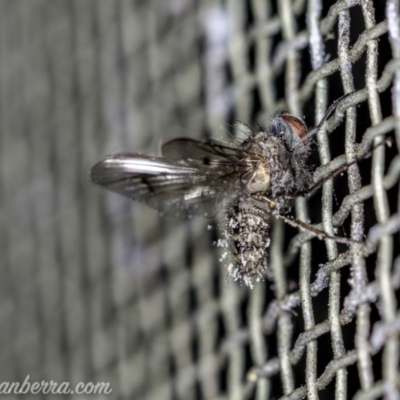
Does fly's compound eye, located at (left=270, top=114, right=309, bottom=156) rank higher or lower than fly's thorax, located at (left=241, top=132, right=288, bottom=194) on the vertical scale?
higher

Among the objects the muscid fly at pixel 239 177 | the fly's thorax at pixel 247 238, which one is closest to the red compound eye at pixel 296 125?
the muscid fly at pixel 239 177

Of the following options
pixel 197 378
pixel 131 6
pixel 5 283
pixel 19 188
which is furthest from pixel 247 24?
pixel 5 283

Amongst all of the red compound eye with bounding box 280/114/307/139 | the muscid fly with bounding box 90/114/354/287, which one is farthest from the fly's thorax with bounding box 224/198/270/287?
the red compound eye with bounding box 280/114/307/139

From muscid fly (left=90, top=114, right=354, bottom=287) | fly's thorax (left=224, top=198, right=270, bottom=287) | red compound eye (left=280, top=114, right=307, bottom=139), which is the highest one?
red compound eye (left=280, top=114, right=307, bottom=139)

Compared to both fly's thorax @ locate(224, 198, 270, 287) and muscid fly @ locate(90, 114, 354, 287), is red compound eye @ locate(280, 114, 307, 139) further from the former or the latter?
fly's thorax @ locate(224, 198, 270, 287)

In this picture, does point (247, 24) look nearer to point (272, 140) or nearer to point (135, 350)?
point (272, 140)

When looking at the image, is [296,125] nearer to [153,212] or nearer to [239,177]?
[239,177]

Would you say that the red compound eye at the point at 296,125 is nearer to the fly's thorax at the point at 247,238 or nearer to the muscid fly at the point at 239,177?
the muscid fly at the point at 239,177

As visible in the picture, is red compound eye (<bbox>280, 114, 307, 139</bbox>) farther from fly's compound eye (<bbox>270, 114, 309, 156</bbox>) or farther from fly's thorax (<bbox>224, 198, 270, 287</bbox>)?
fly's thorax (<bbox>224, 198, 270, 287</bbox>)
